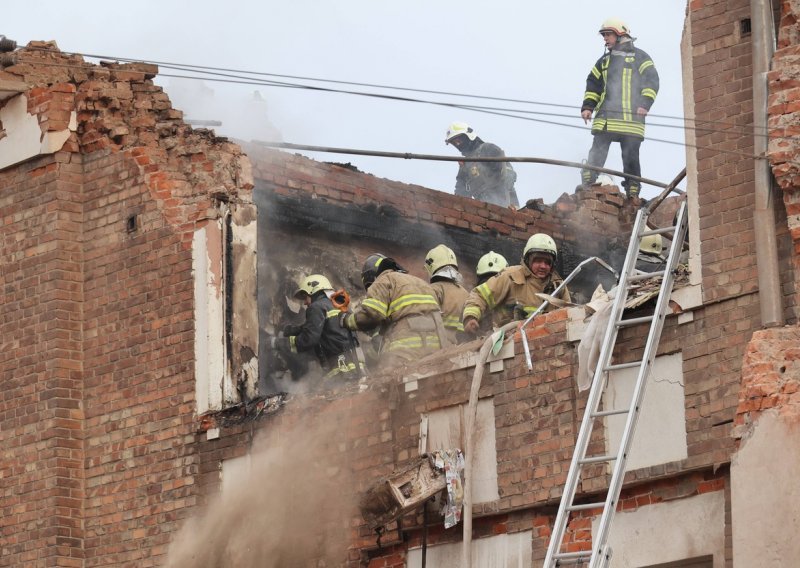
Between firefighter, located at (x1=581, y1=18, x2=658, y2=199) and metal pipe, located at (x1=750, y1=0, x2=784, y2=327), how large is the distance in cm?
564

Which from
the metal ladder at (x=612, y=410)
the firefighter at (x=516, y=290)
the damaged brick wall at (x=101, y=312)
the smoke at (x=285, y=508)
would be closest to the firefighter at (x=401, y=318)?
the firefighter at (x=516, y=290)

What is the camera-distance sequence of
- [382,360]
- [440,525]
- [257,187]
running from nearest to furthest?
1. [440,525]
2. [382,360]
3. [257,187]

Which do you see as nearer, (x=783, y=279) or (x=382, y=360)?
(x=783, y=279)

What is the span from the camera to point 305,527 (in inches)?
587

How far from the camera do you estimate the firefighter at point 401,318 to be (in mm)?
15383

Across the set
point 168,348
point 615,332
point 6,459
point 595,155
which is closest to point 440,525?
point 615,332

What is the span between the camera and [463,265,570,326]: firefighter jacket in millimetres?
15242

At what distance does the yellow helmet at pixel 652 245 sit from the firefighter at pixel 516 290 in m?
0.72

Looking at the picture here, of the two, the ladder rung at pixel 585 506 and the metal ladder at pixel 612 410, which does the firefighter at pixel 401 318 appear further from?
the ladder rung at pixel 585 506

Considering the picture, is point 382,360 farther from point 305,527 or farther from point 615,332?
point 615,332

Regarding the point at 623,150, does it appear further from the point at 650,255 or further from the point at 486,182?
the point at 650,255

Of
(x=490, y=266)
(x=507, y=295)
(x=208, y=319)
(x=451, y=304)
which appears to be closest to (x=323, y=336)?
(x=208, y=319)

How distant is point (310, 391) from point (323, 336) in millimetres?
959

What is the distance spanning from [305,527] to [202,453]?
4.17 ft
